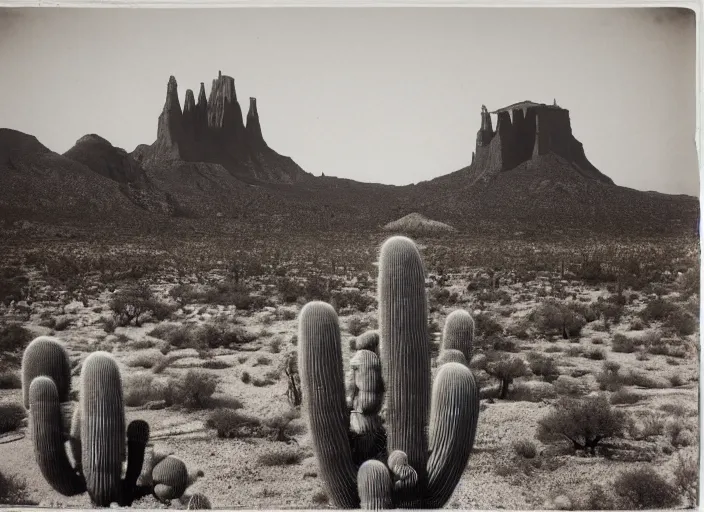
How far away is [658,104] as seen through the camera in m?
15.0

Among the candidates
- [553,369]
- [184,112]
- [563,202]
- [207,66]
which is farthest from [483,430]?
[184,112]

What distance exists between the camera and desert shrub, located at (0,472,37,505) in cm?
1085

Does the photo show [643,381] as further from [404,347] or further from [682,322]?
[404,347]

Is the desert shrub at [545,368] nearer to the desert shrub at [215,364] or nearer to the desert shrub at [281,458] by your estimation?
the desert shrub at [281,458]

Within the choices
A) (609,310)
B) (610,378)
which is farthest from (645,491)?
(609,310)

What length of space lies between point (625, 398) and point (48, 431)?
926 centimetres

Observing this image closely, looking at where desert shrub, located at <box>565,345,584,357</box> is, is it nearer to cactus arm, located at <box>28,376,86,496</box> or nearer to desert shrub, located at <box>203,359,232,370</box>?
desert shrub, located at <box>203,359,232,370</box>

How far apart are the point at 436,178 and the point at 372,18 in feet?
17.7

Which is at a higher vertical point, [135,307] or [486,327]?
[135,307]

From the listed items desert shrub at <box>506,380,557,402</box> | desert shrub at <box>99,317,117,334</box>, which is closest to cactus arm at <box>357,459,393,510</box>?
desert shrub at <box>506,380,557,402</box>

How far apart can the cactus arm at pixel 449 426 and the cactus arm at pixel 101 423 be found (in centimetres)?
324

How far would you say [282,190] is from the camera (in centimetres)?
2267

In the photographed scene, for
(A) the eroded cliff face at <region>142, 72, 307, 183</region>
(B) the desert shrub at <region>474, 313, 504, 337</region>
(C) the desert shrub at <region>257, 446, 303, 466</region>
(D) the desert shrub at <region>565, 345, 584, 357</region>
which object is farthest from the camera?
(A) the eroded cliff face at <region>142, 72, 307, 183</region>

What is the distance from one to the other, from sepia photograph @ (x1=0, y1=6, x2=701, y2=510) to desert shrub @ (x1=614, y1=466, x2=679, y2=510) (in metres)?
0.03
